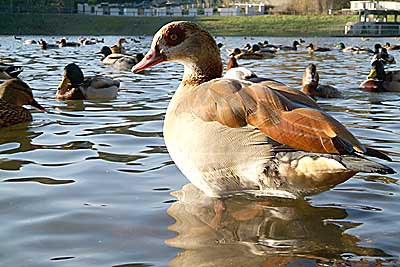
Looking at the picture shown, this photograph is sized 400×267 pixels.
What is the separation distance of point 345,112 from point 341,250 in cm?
557

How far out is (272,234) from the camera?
350cm

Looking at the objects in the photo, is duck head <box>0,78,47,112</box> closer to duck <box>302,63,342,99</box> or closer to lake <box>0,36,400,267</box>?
lake <box>0,36,400,267</box>

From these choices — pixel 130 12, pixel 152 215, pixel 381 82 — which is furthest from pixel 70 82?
pixel 130 12

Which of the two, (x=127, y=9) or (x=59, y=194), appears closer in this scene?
(x=59, y=194)

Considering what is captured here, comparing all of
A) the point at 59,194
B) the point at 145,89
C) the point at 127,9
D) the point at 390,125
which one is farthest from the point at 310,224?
the point at 127,9

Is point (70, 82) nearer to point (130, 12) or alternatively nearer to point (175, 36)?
point (175, 36)

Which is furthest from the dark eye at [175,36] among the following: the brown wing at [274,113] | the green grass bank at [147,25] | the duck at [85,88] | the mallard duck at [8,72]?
the green grass bank at [147,25]

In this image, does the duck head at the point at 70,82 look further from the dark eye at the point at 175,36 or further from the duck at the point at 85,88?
the dark eye at the point at 175,36

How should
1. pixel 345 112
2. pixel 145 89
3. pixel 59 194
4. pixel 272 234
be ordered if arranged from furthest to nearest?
pixel 145 89 → pixel 345 112 → pixel 59 194 → pixel 272 234

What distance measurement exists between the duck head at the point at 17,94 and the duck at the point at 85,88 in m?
1.68

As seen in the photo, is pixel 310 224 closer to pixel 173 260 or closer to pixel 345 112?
pixel 173 260

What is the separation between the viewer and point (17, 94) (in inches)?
319

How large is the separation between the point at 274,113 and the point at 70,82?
7.47 metres

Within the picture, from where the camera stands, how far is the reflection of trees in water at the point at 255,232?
311 cm
